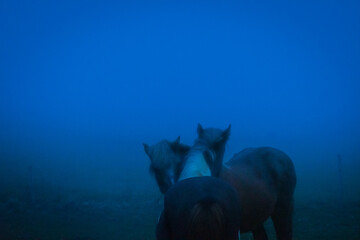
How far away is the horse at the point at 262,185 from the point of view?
138 inches

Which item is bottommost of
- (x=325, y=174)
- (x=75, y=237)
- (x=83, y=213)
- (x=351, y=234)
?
(x=351, y=234)

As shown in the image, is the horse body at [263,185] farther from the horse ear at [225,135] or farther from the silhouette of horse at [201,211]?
the silhouette of horse at [201,211]

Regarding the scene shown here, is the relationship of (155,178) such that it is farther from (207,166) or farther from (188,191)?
(188,191)

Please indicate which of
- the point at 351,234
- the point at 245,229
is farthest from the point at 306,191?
the point at 245,229

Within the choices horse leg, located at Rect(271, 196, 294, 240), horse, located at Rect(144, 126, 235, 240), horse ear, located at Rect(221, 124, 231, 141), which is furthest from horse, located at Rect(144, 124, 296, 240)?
horse, located at Rect(144, 126, 235, 240)

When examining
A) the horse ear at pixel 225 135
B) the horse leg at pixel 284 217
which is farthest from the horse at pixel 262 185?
the horse ear at pixel 225 135

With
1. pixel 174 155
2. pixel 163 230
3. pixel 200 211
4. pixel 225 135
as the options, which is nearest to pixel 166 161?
pixel 174 155

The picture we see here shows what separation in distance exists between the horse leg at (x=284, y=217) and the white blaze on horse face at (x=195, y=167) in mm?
1996

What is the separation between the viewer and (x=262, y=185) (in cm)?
380

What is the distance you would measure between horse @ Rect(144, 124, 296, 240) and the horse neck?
0.49 m

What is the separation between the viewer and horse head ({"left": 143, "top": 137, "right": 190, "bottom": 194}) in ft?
10.0

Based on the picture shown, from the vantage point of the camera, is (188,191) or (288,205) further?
(288,205)

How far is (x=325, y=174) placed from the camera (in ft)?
43.3

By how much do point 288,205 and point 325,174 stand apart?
403 inches
